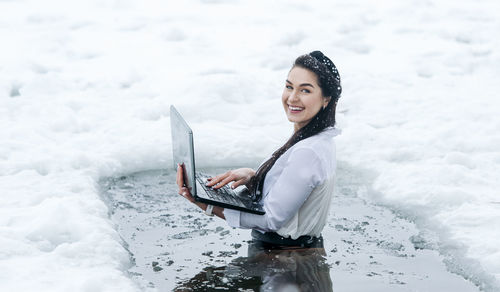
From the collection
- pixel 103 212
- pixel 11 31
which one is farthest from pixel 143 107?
pixel 11 31

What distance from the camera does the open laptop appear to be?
11.4ft

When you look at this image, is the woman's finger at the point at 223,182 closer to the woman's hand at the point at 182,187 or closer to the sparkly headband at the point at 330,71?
the woman's hand at the point at 182,187

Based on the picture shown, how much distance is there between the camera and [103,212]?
4.70 m

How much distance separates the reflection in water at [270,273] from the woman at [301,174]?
78mm

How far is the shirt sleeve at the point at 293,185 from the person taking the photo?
3527 mm

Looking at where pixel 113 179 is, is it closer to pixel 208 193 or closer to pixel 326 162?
pixel 208 193

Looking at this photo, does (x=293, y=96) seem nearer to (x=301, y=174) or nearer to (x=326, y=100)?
(x=326, y=100)

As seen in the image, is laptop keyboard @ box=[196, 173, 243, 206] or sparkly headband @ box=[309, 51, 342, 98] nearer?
laptop keyboard @ box=[196, 173, 243, 206]

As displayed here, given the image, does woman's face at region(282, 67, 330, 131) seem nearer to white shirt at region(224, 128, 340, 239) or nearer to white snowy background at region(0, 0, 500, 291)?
white shirt at region(224, 128, 340, 239)

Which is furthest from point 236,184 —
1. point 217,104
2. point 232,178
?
point 217,104

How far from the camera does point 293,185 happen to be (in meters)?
3.53

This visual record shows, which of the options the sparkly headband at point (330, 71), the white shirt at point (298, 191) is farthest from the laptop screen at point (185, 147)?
A: the sparkly headband at point (330, 71)

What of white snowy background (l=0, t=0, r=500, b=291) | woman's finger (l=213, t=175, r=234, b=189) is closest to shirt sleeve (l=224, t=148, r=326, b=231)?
woman's finger (l=213, t=175, r=234, b=189)

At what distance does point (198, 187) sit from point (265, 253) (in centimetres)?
59
